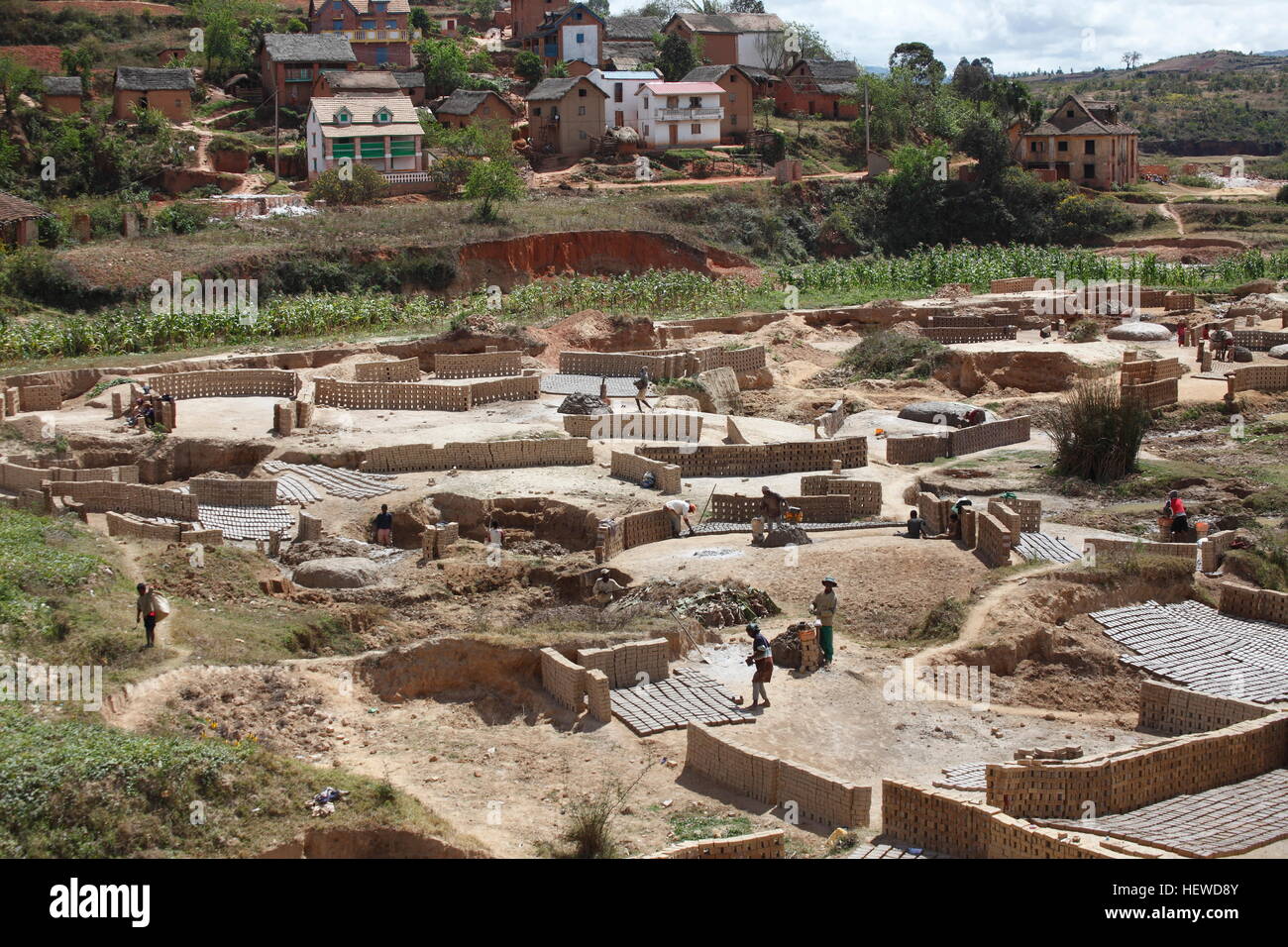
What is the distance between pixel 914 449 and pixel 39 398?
16880 mm

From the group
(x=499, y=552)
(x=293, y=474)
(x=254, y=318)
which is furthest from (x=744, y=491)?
(x=254, y=318)

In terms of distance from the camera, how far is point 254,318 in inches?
1535

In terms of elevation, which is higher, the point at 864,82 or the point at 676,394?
the point at 864,82

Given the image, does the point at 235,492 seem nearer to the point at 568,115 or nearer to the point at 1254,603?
the point at 1254,603

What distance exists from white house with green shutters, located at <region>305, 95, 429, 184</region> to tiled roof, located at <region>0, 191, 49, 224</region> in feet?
43.1

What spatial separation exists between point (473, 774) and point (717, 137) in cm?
5698

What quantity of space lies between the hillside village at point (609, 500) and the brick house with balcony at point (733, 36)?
16.8 m

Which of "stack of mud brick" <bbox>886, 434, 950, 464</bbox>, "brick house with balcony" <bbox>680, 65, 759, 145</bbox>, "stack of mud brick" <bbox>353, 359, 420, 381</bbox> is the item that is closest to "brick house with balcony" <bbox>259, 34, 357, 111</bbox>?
"brick house with balcony" <bbox>680, 65, 759, 145</bbox>

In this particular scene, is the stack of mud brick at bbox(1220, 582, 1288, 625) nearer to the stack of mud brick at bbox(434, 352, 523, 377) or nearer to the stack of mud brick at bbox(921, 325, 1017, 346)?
the stack of mud brick at bbox(434, 352, 523, 377)

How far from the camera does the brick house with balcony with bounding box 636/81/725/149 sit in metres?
66.5

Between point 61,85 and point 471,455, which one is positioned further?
point 61,85

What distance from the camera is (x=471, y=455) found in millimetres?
26953

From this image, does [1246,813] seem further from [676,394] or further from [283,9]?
[283,9]

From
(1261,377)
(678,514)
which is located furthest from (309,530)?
(1261,377)
